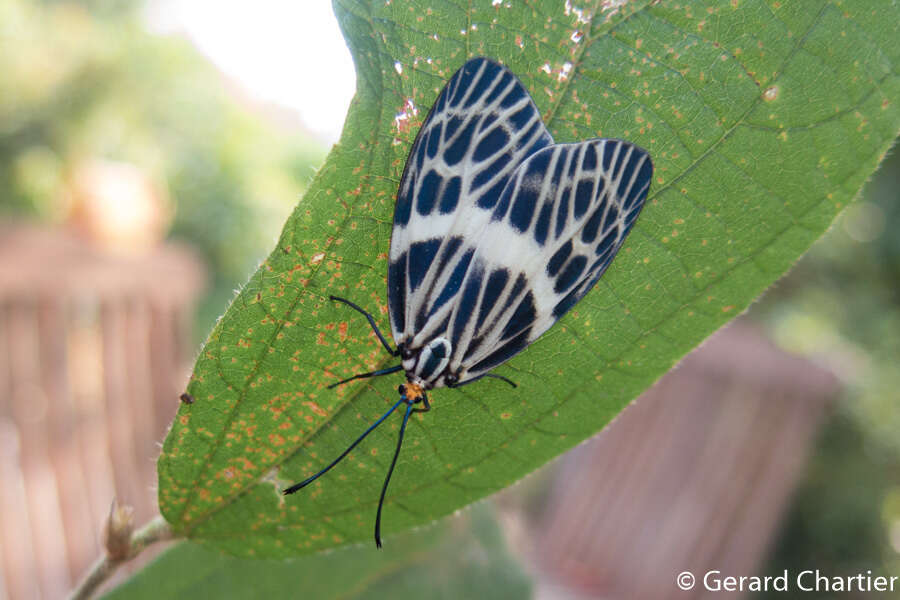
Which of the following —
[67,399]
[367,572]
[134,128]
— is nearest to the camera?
[367,572]

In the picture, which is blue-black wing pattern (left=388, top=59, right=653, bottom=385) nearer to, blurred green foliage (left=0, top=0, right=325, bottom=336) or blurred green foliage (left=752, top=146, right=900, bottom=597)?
blurred green foliage (left=752, top=146, right=900, bottom=597)

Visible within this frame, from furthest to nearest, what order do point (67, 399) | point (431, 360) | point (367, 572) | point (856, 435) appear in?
point (856, 435)
point (67, 399)
point (367, 572)
point (431, 360)

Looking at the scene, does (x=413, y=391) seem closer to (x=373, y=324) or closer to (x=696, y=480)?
(x=373, y=324)

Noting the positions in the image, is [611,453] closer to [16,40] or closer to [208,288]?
[208,288]

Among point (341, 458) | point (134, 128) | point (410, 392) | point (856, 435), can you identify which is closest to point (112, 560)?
point (341, 458)

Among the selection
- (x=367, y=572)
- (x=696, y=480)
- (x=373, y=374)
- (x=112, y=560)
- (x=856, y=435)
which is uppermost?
(x=373, y=374)

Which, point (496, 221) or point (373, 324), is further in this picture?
Answer: point (496, 221)
